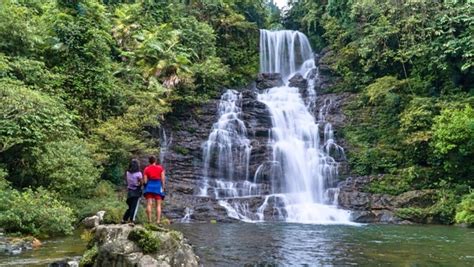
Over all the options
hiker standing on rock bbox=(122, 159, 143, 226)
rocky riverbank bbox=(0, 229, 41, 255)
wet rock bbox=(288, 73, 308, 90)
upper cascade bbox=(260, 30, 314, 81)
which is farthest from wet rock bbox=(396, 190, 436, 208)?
rocky riverbank bbox=(0, 229, 41, 255)

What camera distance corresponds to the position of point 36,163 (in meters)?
14.4

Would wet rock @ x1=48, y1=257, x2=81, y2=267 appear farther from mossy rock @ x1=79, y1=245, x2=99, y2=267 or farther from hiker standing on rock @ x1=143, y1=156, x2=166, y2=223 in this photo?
hiker standing on rock @ x1=143, y1=156, x2=166, y2=223

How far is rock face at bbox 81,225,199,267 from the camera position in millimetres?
7211

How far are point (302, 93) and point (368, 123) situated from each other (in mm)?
5646

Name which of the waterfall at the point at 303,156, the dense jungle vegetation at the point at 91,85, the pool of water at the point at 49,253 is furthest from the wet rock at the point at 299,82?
the pool of water at the point at 49,253

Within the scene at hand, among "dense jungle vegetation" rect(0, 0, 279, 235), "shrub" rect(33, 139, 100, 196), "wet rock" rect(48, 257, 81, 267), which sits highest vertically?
"dense jungle vegetation" rect(0, 0, 279, 235)

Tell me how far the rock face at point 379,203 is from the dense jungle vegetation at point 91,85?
9.74 m

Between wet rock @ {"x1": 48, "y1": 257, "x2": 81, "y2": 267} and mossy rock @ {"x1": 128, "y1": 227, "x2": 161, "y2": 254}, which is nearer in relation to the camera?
mossy rock @ {"x1": 128, "y1": 227, "x2": 161, "y2": 254}

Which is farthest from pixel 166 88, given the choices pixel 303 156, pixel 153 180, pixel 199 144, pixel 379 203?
pixel 153 180

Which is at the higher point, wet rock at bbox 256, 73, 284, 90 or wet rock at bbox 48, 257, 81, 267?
wet rock at bbox 256, 73, 284, 90

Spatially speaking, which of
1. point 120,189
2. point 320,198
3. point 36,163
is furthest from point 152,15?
point 36,163

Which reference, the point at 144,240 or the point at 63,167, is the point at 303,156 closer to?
the point at 63,167

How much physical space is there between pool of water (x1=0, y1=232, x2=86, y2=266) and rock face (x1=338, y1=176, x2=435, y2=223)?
13.3 metres

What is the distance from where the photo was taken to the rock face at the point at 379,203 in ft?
68.3
